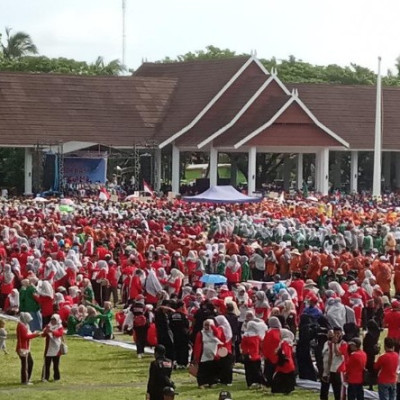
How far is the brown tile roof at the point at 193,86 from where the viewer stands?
68.1m

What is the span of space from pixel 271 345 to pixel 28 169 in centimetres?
4290

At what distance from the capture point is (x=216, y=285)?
30625 mm

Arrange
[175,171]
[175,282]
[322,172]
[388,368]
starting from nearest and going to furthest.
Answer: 1. [388,368]
2. [175,282]
3. [175,171]
4. [322,172]

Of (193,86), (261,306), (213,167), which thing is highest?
(193,86)

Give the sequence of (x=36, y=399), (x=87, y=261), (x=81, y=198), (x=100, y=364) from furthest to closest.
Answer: (x=81, y=198) < (x=87, y=261) < (x=100, y=364) < (x=36, y=399)

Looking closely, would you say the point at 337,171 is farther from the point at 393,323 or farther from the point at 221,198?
the point at 393,323

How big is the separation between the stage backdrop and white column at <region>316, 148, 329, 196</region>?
10.6 meters

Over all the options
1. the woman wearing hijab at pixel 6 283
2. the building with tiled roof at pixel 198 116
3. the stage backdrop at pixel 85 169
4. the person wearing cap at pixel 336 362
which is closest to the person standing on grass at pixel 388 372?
the person wearing cap at pixel 336 362

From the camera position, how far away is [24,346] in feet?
75.2

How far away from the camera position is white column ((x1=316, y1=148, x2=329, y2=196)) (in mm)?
66312

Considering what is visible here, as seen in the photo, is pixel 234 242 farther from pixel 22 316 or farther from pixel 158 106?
pixel 158 106

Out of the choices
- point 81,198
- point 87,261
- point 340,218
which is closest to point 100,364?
point 87,261

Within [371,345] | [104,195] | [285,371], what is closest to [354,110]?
[104,195]

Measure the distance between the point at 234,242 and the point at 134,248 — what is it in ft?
9.70
